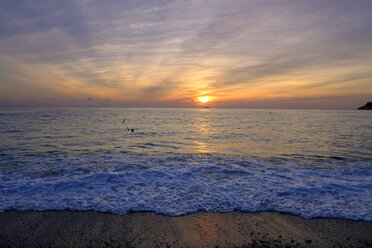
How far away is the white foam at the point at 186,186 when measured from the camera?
6.75 m

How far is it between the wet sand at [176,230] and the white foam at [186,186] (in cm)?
43

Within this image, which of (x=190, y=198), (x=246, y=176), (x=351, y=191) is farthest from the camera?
(x=246, y=176)

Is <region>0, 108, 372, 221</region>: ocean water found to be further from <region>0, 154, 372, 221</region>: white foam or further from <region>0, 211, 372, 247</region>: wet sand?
<region>0, 211, 372, 247</region>: wet sand

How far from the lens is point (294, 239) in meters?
5.05

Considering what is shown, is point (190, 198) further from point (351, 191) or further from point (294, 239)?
A: point (351, 191)

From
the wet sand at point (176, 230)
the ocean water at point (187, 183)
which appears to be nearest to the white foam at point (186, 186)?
the ocean water at point (187, 183)

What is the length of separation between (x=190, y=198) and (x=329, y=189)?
6.08m

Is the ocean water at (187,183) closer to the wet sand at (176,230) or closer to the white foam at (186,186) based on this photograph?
the white foam at (186,186)

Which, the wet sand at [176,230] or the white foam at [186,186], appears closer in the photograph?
the wet sand at [176,230]

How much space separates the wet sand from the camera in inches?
193

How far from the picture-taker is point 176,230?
17.7 feet

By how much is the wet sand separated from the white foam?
43 cm

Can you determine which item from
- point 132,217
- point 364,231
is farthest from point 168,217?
point 364,231

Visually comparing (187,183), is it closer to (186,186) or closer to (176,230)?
(186,186)
